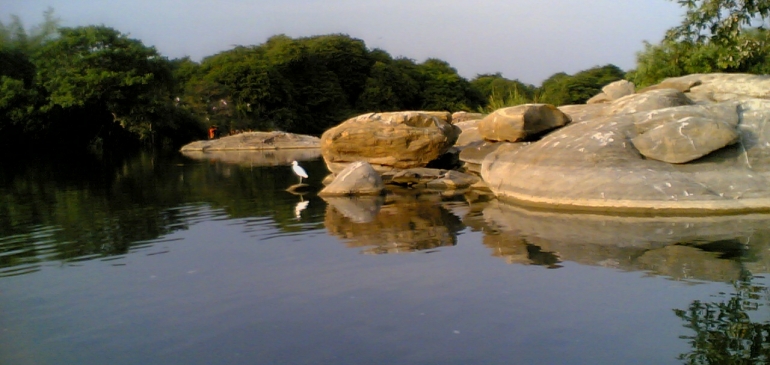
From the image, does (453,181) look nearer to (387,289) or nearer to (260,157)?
(387,289)

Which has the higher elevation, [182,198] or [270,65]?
[270,65]

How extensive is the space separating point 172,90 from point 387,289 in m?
45.3

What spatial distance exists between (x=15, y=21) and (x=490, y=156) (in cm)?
4359

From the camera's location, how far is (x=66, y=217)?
43.0 ft

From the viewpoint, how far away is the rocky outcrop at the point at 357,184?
1528 centimetres

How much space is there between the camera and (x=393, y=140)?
17406 millimetres

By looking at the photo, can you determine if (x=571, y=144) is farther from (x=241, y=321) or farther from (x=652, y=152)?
(x=241, y=321)

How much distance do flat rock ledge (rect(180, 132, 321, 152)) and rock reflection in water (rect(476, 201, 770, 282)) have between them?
3189cm

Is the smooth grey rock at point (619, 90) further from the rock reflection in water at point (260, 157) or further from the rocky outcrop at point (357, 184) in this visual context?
the rock reflection in water at point (260, 157)

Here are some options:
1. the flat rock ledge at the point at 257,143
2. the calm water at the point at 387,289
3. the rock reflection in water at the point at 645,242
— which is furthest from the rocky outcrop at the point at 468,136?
the flat rock ledge at the point at 257,143

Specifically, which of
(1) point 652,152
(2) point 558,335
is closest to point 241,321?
(2) point 558,335

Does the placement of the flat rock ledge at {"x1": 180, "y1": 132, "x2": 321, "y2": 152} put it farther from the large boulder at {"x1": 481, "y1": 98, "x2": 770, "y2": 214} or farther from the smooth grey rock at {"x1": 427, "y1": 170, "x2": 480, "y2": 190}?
the large boulder at {"x1": 481, "y1": 98, "x2": 770, "y2": 214}

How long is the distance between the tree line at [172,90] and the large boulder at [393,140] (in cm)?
A: 1344

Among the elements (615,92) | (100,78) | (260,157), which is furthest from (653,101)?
(100,78)
